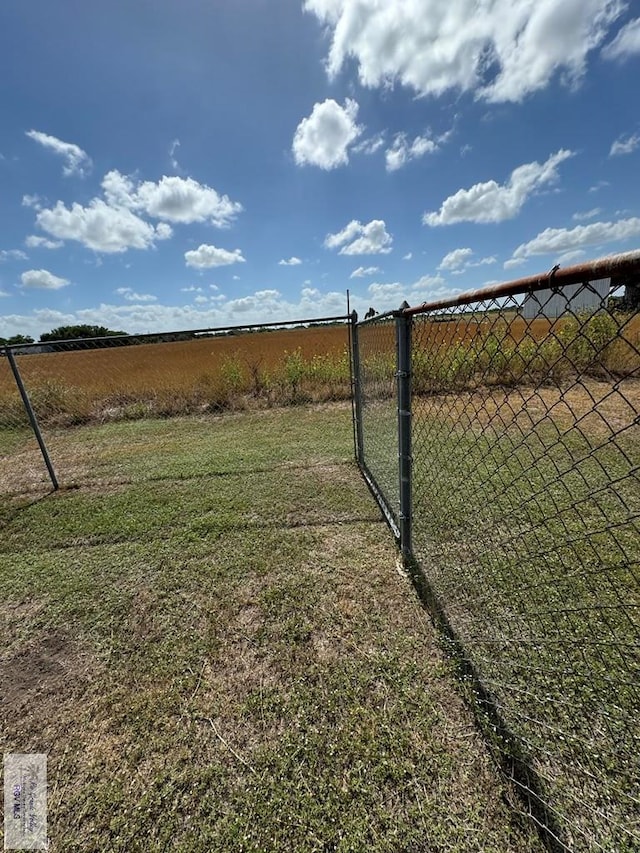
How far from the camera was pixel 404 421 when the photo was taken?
6.53 ft

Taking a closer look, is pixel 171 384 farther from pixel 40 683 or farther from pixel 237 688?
pixel 237 688

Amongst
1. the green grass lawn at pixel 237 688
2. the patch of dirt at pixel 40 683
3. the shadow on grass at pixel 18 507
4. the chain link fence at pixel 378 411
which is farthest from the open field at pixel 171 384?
the patch of dirt at pixel 40 683

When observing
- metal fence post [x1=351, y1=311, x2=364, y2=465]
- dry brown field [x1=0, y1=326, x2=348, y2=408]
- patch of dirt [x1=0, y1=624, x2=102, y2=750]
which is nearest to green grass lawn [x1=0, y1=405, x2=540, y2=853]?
patch of dirt [x1=0, y1=624, x2=102, y2=750]

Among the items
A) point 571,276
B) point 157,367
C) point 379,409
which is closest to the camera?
point 571,276

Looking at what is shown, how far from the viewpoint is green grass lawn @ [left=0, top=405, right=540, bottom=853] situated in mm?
1162

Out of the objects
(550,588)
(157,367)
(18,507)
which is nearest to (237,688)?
(550,588)

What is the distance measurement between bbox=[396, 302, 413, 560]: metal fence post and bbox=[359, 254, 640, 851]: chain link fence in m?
0.04

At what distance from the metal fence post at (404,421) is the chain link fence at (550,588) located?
1.5 inches

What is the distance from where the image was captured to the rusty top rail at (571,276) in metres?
0.74

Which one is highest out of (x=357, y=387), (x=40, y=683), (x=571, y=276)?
(x=571, y=276)

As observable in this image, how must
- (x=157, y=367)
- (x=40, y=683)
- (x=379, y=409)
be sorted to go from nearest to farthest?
1. (x=40, y=683)
2. (x=379, y=409)
3. (x=157, y=367)

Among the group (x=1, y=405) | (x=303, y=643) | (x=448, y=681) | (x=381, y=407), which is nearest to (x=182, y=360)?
(x=1, y=405)

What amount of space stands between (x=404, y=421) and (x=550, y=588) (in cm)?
123

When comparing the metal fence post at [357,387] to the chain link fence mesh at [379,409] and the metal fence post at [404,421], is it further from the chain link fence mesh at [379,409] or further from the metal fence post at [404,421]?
the metal fence post at [404,421]
